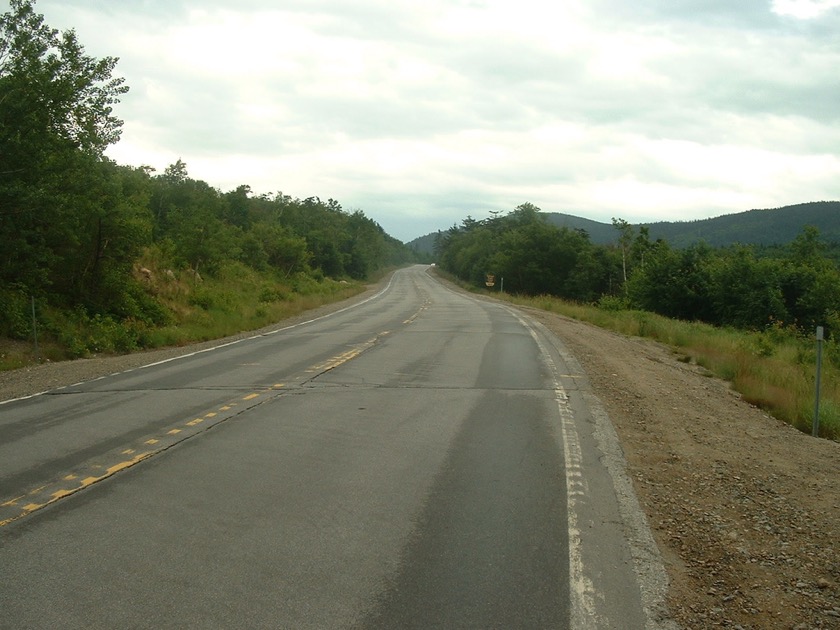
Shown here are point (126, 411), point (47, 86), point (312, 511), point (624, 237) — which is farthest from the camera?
point (624, 237)

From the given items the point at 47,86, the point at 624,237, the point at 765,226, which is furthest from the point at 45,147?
the point at 765,226

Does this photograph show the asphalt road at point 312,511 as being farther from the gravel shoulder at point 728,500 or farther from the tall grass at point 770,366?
the tall grass at point 770,366

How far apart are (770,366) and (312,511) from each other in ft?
53.1

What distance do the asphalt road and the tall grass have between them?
3732mm

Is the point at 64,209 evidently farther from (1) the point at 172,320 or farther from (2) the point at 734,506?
(2) the point at 734,506

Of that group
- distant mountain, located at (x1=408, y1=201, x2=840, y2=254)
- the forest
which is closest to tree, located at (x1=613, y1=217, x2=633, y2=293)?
the forest

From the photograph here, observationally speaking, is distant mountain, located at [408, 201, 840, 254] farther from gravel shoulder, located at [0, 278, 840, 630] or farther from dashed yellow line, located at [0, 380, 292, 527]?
dashed yellow line, located at [0, 380, 292, 527]

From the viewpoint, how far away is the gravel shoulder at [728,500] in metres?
5.06

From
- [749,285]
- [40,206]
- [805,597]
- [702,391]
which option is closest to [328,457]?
[805,597]

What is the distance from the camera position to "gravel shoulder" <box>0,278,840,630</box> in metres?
5.06

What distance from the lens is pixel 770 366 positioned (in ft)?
62.9

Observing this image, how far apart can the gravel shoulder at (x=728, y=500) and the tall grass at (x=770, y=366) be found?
0.50m

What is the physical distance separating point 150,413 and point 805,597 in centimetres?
843

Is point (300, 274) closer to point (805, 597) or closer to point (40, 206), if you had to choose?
point (40, 206)
